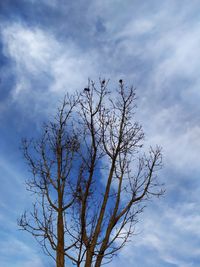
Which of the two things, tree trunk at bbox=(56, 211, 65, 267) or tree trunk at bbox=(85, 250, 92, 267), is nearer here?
tree trunk at bbox=(85, 250, 92, 267)

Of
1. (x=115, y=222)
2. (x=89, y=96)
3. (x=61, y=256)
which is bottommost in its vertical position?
(x=61, y=256)

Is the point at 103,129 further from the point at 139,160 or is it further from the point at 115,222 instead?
the point at 115,222

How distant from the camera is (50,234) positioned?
431 inches

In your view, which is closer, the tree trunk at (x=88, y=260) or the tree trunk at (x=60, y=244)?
the tree trunk at (x=88, y=260)

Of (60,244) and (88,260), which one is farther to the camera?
(60,244)

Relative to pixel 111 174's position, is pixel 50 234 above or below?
below

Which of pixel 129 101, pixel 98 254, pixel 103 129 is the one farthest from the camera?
pixel 129 101

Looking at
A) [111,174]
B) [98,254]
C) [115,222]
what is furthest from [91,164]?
[98,254]

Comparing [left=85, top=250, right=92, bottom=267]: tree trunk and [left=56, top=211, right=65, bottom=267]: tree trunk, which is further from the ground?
[left=56, top=211, right=65, bottom=267]: tree trunk

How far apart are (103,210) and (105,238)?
2.42ft

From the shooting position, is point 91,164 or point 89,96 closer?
point 91,164

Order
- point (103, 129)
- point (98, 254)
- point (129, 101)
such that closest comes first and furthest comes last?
1. point (98, 254)
2. point (103, 129)
3. point (129, 101)

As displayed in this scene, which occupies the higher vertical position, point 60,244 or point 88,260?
point 60,244

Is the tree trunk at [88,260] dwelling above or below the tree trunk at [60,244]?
below
